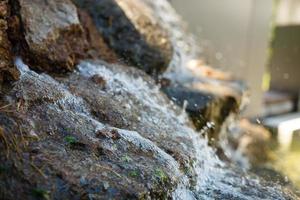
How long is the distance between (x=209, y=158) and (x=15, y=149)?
6.69ft

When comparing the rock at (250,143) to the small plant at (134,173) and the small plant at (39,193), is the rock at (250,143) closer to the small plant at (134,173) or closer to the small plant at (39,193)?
the small plant at (134,173)

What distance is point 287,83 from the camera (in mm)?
11227

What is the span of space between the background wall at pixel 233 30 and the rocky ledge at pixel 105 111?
2.23 m

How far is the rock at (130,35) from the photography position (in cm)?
470

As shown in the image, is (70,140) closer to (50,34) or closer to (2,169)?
(2,169)

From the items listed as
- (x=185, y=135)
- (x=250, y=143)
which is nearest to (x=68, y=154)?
(x=185, y=135)

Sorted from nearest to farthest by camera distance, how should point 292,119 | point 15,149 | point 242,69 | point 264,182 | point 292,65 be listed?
point 15,149, point 264,182, point 242,69, point 292,119, point 292,65

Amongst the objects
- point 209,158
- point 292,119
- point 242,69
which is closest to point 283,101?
point 292,119

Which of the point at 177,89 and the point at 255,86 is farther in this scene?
the point at 255,86

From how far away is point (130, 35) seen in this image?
15.8 feet

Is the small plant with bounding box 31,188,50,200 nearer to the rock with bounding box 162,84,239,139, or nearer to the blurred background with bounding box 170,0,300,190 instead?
the rock with bounding box 162,84,239,139

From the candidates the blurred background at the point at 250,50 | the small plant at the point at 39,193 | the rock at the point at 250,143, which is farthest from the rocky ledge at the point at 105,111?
the blurred background at the point at 250,50

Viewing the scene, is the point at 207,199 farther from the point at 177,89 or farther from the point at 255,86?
the point at 255,86

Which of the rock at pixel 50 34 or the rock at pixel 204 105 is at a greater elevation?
the rock at pixel 204 105
